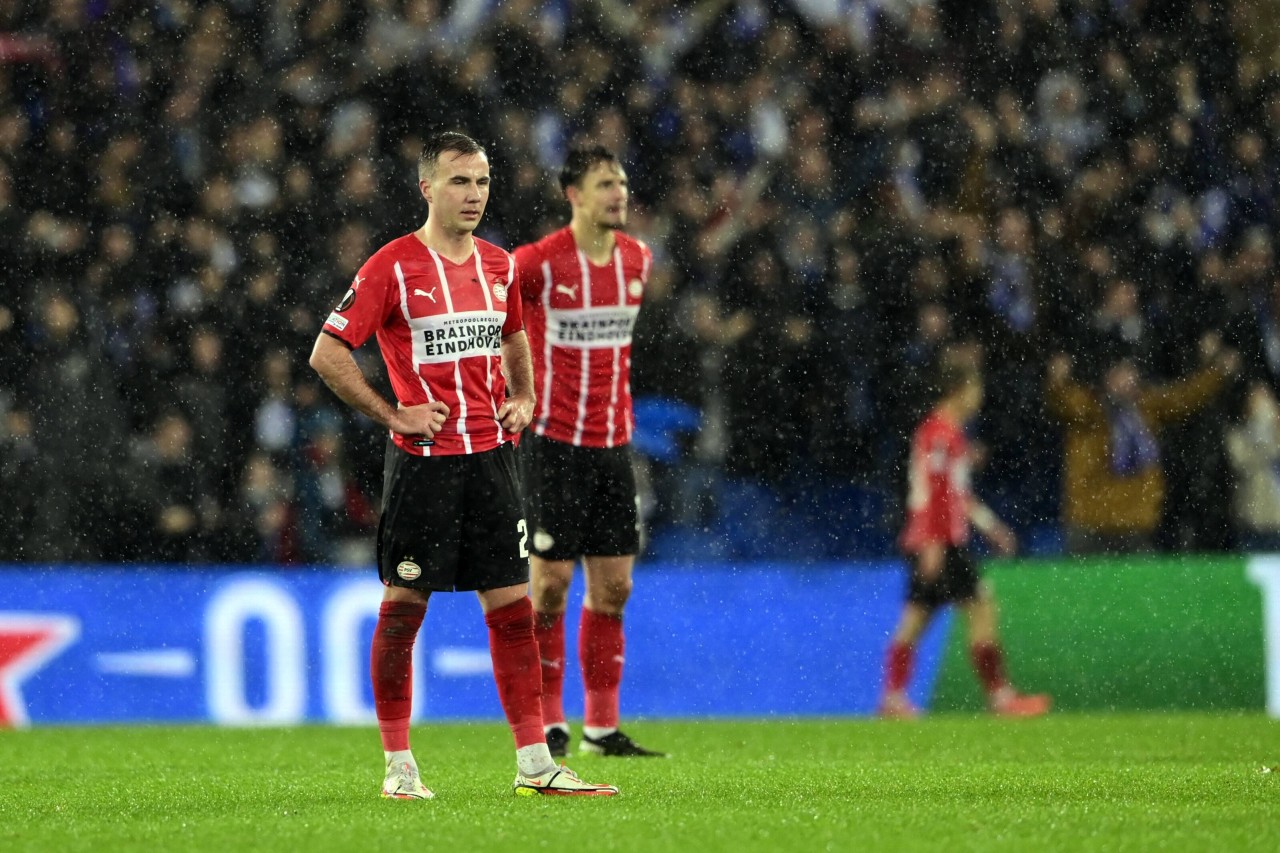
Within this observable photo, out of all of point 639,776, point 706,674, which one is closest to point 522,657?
point 639,776

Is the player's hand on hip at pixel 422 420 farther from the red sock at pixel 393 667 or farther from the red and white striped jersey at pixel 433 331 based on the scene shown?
the red sock at pixel 393 667

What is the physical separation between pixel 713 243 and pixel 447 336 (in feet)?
19.0

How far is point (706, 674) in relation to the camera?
34.3 feet

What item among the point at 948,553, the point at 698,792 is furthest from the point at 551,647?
the point at 948,553

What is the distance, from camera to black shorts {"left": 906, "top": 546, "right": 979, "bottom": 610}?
10203 mm

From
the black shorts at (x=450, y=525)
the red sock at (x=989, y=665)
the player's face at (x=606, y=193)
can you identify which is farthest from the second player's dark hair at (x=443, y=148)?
the red sock at (x=989, y=665)

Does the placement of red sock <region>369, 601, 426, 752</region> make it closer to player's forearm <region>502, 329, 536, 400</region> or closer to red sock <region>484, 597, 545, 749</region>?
red sock <region>484, 597, 545, 749</region>

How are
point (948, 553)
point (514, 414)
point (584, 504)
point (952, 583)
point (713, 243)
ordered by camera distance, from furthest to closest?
point (713, 243) → point (948, 553) → point (952, 583) → point (584, 504) → point (514, 414)

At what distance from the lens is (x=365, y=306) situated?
5664mm

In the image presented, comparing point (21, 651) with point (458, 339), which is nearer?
point (458, 339)

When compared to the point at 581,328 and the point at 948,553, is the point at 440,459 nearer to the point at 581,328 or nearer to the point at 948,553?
the point at 581,328

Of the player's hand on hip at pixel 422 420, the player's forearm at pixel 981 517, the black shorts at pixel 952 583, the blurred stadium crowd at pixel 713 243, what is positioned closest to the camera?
the player's hand on hip at pixel 422 420

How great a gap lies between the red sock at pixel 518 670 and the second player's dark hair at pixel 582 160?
218cm

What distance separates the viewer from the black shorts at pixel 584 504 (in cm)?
736
